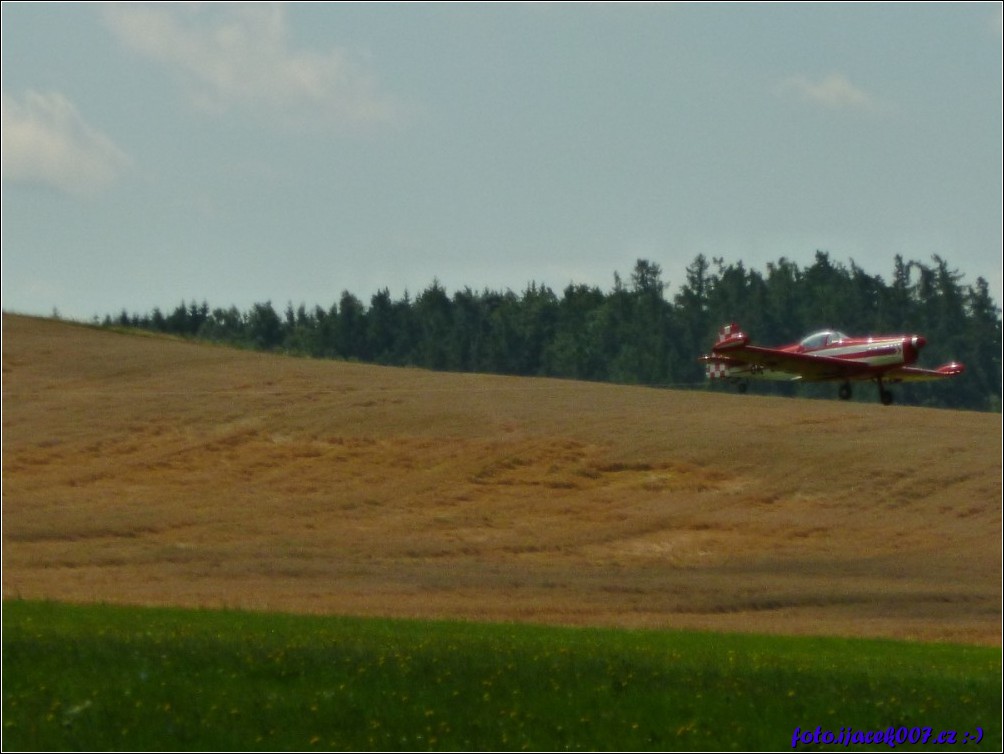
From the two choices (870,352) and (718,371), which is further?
(718,371)

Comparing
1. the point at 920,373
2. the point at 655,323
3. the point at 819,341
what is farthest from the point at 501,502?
the point at 655,323

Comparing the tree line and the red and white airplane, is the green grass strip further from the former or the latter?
the tree line

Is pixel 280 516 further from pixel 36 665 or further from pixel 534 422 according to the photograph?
pixel 36 665

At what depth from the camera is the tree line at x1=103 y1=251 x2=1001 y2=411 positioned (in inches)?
2987

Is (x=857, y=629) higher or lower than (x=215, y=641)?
lower

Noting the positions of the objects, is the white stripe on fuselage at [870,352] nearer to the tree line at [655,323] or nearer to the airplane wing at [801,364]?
the airplane wing at [801,364]

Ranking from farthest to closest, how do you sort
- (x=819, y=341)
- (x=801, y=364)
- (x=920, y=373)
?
(x=819, y=341) → (x=801, y=364) → (x=920, y=373)

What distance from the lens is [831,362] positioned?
30375 millimetres

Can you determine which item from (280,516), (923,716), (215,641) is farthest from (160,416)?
(923,716)

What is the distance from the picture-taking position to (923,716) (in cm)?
1266

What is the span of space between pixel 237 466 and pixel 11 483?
5.47m

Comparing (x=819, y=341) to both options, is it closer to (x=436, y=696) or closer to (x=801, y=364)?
(x=801, y=364)

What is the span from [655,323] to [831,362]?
51.0 m

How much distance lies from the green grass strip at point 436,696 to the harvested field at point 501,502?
32.1 ft
